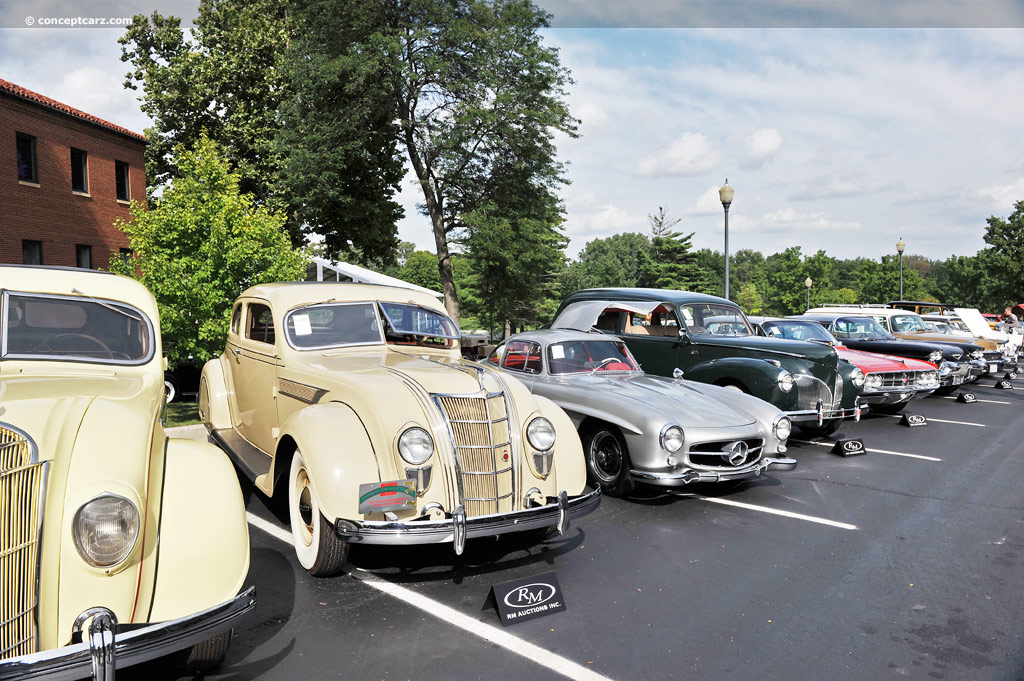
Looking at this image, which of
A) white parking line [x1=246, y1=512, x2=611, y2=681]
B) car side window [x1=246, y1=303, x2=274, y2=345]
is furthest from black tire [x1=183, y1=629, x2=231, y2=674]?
car side window [x1=246, y1=303, x2=274, y2=345]

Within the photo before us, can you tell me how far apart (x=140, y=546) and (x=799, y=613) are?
370cm

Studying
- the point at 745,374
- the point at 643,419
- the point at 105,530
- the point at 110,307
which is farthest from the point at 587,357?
the point at 105,530

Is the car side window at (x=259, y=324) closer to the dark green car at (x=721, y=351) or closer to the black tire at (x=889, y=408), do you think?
the dark green car at (x=721, y=351)

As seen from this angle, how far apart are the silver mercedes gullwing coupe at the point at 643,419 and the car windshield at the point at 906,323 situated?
1176cm

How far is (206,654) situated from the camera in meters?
3.15

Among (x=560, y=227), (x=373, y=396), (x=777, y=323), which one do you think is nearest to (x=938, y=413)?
(x=777, y=323)

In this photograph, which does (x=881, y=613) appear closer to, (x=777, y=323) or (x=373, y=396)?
(x=373, y=396)

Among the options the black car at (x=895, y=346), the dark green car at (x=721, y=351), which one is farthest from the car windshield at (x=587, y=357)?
the black car at (x=895, y=346)

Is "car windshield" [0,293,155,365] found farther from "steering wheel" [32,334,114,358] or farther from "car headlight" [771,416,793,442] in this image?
"car headlight" [771,416,793,442]

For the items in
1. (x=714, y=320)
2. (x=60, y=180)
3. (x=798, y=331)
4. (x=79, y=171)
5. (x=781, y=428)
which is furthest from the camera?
(x=79, y=171)

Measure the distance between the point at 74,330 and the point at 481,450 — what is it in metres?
2.78

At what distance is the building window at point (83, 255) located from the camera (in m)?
23.1

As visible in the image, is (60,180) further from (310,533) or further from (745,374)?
(745,374)

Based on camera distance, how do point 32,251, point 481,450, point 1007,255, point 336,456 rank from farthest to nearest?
1. point 1007,255
2. point 32,251
3. point 481,450
4. point 336,456
